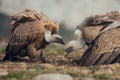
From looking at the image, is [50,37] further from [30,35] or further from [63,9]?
[63,9]

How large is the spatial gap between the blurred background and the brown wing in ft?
38.1

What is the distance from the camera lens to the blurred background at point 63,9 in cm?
2783

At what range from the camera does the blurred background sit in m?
27.8

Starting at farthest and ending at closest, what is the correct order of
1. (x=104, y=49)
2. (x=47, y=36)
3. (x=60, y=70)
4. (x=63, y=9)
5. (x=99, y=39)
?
(x=63, y=9), (x=47, y=36), (x=99, y=39), (x=104, y=49), (x=60, y=70)

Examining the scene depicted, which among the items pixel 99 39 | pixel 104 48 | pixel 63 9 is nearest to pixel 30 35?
pixel 99 39

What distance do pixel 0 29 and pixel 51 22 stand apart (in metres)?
11.0

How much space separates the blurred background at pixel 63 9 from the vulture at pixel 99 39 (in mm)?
10472

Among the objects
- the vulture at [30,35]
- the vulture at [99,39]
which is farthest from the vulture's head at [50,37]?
the vulture at [99,39]

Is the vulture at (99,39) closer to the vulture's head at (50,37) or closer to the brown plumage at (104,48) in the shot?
the brown plumage at (104,48)

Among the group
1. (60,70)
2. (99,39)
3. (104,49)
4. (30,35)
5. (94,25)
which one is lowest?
(60,70)

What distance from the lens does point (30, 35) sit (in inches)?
642

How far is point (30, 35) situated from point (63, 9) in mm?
17496

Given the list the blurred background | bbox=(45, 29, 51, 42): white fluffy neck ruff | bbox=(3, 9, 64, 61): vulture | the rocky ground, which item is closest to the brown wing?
the rocky ground

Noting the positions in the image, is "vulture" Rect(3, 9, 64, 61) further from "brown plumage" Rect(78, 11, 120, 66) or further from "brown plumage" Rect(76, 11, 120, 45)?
"brown plumage" Rect(78, 11, 120, 66)
